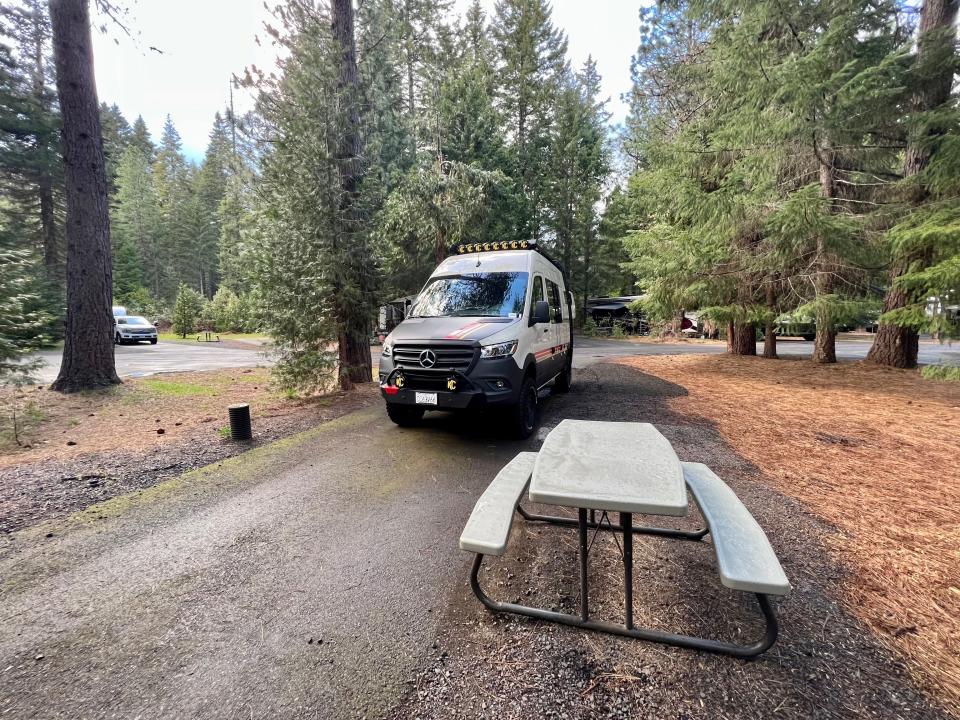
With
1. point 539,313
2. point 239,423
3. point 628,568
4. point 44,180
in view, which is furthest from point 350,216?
point 44,180

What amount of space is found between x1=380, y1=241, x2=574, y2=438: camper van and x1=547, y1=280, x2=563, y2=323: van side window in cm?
15

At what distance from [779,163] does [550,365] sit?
25.3ft

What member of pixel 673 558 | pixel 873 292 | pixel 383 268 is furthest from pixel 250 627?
pixel 873 292

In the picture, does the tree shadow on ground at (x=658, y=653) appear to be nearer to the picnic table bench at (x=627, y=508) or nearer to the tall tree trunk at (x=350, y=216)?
the picnic table bench at (x=627, y=508)

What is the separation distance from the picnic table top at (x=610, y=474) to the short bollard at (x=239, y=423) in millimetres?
4627

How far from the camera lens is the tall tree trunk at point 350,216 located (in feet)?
25.6

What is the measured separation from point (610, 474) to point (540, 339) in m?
4.11

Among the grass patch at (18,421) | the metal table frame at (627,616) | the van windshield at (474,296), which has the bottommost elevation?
the metal table frame at (627,616)

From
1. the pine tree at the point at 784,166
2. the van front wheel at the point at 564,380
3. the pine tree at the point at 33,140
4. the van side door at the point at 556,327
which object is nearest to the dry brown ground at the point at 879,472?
the van front wheel at the point at 564,380

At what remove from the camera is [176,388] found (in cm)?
873

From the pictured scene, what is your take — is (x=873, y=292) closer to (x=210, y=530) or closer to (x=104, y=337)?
(x=210, y=530)

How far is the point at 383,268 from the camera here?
8391 millimetres

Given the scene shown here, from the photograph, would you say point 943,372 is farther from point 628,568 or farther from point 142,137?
point 142,137

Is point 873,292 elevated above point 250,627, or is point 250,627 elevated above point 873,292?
point 873,292
